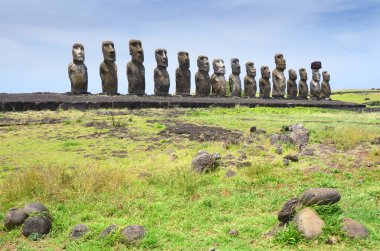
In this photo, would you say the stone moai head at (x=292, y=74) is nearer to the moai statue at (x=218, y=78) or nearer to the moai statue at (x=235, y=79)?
the moai statue at (x=235, y=79)

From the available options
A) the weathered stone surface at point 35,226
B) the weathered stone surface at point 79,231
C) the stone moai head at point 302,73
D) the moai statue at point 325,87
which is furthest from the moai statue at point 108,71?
the moai statue at point 325,87

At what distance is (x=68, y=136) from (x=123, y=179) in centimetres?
487

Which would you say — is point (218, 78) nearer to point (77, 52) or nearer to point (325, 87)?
point (77, 52)

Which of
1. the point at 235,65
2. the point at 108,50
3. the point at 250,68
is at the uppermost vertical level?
the point at 108,50

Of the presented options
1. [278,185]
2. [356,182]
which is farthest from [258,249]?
[356,182]

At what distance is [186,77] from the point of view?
94.2ft

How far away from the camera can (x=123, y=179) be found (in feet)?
24.5

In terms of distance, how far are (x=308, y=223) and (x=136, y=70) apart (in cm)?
2126

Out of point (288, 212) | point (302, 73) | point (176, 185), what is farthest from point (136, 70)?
point (288, 212)

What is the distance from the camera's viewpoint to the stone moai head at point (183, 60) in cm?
2872

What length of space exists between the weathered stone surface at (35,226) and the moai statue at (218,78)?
25.7m

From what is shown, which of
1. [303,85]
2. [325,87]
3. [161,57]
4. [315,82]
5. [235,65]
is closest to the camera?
[161,57]

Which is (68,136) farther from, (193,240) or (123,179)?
(193,240)

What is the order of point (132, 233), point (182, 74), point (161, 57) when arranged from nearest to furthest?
point (132, 233) → point (161, 57) → point (182, 74)
